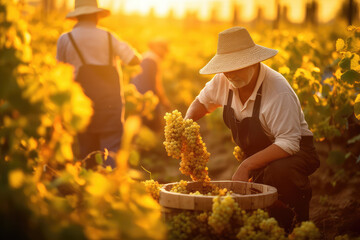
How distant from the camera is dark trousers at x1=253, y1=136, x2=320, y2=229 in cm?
321

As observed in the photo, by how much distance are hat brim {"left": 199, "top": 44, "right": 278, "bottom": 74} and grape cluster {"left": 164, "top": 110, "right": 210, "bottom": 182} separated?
410 millimetres

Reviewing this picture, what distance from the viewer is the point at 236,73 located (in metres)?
3.33

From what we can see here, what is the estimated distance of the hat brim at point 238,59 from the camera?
3.20 m

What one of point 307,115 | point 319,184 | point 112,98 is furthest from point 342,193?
point 112,98

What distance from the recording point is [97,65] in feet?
15.1

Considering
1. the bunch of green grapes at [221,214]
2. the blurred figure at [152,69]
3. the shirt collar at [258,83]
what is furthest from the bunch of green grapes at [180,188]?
the blurred figure at [152,69]

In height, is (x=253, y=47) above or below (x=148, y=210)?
above

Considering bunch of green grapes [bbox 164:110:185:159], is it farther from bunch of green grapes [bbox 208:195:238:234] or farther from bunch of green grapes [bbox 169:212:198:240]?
bunch of green grapes [bbox 208:195:238:234]

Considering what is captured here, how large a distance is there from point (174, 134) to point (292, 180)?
87cm

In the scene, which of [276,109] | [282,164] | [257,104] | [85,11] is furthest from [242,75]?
[85,11]

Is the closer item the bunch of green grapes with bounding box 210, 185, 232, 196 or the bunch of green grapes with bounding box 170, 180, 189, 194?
the bunch of green grapes with bounding box 210, 185, 232, 196

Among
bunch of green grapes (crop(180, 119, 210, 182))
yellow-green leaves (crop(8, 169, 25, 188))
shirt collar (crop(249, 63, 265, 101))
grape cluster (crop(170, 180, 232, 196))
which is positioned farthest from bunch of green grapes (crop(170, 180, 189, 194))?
yellow-green leaves (crop(8, 169, 25, 188))

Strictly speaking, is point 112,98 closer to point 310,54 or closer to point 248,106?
point 248,106

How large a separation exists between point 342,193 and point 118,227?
12.7ft
